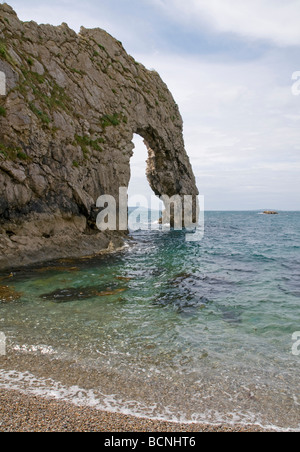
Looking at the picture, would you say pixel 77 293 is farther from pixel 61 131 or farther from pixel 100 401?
pixel 61 131

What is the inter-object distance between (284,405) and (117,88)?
3313cm

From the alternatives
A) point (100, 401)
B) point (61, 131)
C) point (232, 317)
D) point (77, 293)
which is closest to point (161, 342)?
point (100, 401)

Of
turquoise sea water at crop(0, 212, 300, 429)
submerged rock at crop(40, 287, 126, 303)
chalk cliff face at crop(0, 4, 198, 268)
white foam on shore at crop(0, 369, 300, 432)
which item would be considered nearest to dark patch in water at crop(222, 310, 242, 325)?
turquoise sea water at crop(0, 212, 300, 429)

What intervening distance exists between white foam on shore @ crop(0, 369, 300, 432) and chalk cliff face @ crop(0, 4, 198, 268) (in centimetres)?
1258

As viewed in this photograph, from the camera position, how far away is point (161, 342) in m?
8.77

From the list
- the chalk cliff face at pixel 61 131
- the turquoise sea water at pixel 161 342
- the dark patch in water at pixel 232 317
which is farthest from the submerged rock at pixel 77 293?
the chalk cliff face at pixel 61 131

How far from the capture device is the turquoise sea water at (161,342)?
241 inches

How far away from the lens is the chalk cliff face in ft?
65.7

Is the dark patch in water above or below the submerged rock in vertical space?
below

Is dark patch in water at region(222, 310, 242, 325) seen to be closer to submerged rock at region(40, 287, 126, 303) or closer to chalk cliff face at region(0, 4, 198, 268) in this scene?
submerged rock at region(40, 287, 126, 303)

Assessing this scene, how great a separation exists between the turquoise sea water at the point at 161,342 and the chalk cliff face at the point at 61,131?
16.7 feet

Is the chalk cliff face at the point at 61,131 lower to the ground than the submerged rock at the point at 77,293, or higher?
higher

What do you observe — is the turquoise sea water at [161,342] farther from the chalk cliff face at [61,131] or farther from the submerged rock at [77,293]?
the chalk cliff face at [61,131]
